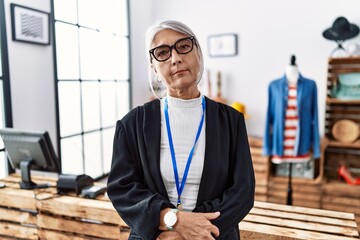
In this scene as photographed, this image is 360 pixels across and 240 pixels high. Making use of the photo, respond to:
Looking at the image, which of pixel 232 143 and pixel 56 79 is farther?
pixel 56 79

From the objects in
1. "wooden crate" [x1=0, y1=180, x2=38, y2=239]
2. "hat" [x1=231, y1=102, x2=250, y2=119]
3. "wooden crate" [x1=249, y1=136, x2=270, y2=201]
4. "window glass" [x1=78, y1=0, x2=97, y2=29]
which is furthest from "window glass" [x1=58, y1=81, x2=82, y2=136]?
"wooden crate" [x1=249, y1=136, x2=270, y2=201]

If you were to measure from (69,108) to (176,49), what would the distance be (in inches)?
86.9

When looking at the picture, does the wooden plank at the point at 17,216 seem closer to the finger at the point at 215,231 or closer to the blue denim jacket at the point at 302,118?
the finger at the point at 215,231

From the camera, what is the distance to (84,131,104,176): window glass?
3320 mm

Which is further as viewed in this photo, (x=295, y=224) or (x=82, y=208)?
(x=82, y=208)

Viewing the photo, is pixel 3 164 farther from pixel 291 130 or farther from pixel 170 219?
pixel 291 130

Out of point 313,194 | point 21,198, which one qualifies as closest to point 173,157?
point 21,198

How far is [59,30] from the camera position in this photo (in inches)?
112

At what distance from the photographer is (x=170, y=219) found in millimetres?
1002

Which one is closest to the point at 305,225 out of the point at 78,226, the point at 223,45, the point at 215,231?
the point at 215,231

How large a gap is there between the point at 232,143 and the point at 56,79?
2.09m

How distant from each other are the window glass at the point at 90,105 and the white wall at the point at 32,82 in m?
0.49

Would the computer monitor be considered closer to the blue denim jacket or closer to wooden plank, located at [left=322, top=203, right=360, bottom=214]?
the blue denim jacket

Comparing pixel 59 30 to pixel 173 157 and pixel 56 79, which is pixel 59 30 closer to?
pixel 56 79
